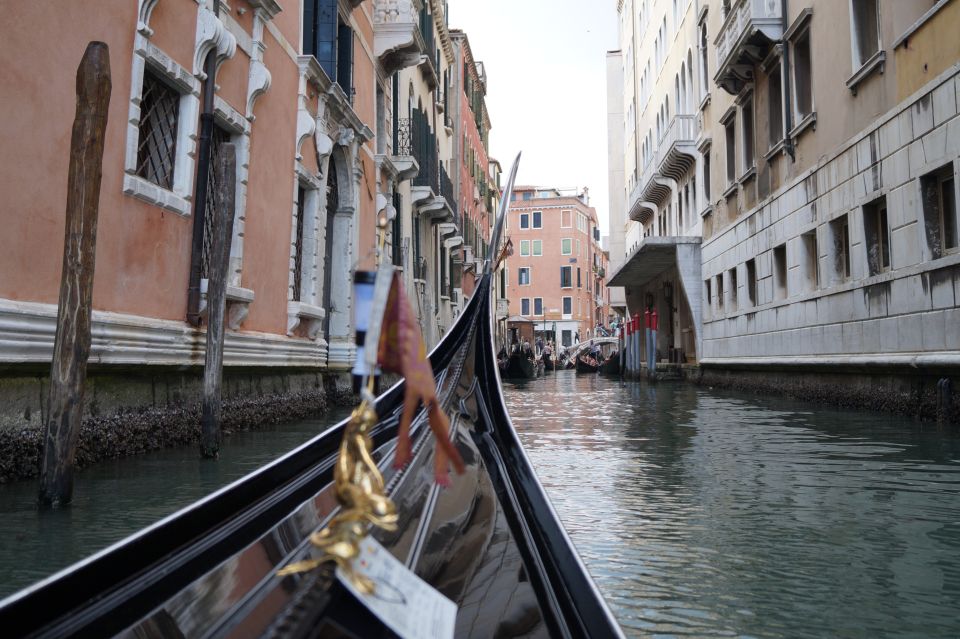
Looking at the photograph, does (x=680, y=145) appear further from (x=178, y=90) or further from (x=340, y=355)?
(x=178, y=90)

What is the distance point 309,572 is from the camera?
942 mm

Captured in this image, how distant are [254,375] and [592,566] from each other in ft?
16.6

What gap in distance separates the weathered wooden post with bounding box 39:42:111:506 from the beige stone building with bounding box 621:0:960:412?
516cm

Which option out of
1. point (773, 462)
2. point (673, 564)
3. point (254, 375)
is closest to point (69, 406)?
point (673, 564)

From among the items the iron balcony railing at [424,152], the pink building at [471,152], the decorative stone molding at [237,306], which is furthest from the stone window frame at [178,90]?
the pink building at [471,152]

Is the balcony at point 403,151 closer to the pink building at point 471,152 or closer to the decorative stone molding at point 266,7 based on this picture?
the decorative stone molding at point 266,7

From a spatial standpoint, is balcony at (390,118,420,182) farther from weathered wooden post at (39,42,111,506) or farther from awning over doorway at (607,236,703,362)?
weathered wooden post at (39,42,111,506)

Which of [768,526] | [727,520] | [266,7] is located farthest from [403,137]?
[768,526]

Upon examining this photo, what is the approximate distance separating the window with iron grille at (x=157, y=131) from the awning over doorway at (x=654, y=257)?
398 inches

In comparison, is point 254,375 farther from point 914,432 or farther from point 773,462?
point 914,432

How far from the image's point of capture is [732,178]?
12625 mm

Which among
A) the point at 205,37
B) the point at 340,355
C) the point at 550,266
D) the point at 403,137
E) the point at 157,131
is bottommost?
the point at 340,355

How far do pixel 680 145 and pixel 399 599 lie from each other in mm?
15136

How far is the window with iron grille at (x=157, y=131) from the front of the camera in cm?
523
